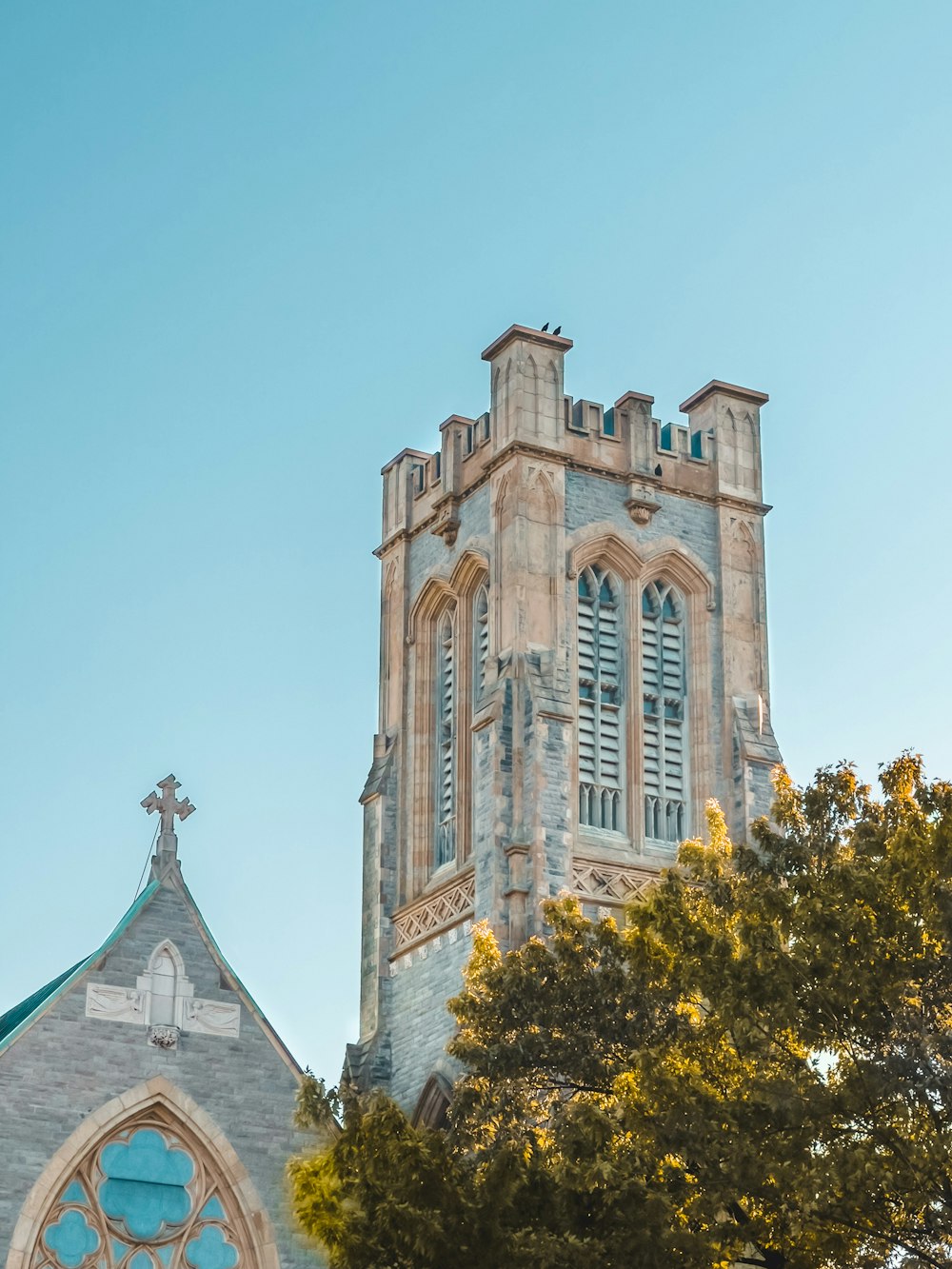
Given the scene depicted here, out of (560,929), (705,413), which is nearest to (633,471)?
(705,413)

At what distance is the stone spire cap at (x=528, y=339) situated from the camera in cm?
4166

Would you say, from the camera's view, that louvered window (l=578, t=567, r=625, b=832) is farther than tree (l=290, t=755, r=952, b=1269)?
Yes

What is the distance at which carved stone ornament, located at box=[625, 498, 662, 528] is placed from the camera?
4191cm

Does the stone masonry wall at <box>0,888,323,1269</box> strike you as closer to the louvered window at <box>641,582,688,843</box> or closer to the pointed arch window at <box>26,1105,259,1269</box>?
the pointed arch window at <box>26,1105,259,1269</box>

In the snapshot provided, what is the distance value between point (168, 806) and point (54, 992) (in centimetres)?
267

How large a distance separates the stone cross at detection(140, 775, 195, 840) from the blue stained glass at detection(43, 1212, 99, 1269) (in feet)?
15.5

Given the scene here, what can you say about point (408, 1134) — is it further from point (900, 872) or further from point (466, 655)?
point (466, 655)

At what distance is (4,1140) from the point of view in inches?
1068

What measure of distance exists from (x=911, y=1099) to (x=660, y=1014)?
4.03 m

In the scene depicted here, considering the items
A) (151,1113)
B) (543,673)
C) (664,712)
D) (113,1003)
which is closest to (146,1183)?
(151,1113)

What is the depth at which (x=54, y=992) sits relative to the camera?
28406 millimetres

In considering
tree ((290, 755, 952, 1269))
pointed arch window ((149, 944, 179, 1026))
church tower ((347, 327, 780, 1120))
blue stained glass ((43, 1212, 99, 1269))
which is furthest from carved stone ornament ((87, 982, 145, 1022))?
church tower ((347, 327, 780, 1120))

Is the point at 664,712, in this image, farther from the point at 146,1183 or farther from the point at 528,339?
the point at 146,1183

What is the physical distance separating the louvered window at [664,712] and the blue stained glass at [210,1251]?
1388 centimetres
